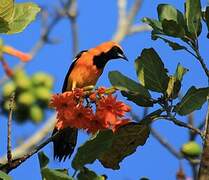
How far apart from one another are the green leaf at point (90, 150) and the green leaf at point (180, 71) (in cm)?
28

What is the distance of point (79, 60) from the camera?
11.4 ft

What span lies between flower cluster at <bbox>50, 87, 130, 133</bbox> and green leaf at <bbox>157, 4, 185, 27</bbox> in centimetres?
27

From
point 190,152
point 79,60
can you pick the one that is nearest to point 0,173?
point 190,152

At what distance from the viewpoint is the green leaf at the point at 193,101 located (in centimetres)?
171

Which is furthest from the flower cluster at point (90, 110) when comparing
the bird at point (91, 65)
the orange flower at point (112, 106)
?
the bird at point (91, 65)

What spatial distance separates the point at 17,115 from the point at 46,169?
5.64 metres

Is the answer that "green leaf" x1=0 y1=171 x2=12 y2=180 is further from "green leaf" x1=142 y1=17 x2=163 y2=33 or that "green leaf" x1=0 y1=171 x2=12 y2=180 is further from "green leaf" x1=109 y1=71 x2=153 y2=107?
"green leaf" x1=142 y1=17 x2=163 y2=33

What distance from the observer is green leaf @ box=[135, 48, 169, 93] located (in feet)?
5.80

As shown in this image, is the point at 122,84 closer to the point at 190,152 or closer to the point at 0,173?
the point at 0,173

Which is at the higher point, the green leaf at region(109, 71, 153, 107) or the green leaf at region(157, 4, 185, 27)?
the green leaf at region(157, 4, 185, 27)

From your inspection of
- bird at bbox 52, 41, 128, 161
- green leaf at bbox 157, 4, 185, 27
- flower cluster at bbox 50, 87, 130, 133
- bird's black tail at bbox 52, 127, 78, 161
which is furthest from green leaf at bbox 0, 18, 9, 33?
bird at bbox 52, 41, 128, 161

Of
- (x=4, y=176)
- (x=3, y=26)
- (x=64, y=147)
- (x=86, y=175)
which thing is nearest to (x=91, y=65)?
(x=64, y=147)

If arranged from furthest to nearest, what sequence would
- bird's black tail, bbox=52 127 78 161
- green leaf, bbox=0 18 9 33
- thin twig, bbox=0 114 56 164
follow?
thin twig, bbox=0 114 56 164 → bird's black tail, bbox=52 127 78 161 → green leaf, bbox=0 18 9 33

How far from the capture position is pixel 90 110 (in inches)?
73.0
